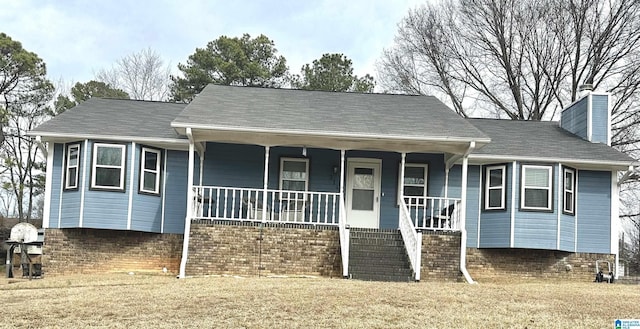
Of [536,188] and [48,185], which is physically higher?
[536,188]

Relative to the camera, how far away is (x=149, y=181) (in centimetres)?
1845

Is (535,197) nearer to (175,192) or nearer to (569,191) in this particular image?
(569,191)

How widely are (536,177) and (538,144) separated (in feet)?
4.39

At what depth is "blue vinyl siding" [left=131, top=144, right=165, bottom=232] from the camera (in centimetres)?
1809

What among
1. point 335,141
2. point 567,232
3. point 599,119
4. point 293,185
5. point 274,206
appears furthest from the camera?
→ point 599,119

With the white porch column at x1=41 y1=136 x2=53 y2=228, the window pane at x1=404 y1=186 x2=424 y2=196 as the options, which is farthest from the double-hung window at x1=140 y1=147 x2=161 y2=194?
A: the window pane at x1=404 y1=186 x2=424 y2=196

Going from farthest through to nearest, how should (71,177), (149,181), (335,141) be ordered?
(149,181), (71,177), (335,141)

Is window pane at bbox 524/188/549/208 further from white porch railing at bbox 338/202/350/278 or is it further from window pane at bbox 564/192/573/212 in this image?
white porch railing at bbox 338/202/350/278

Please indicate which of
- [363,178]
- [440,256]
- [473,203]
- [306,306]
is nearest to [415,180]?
[363,178]

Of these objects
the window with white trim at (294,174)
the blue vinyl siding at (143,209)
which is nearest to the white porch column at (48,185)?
the blue vinyl siding at (143,209)

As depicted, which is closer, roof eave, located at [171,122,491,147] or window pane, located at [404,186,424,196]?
roof eave, located at [171,122,491,147]

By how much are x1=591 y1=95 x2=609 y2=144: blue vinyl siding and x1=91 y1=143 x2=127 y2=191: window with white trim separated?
12.1 metres

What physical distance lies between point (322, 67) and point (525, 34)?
950 centimetres

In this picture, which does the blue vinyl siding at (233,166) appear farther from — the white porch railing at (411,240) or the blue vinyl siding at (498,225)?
the blue vinyl siding at (498,225)
